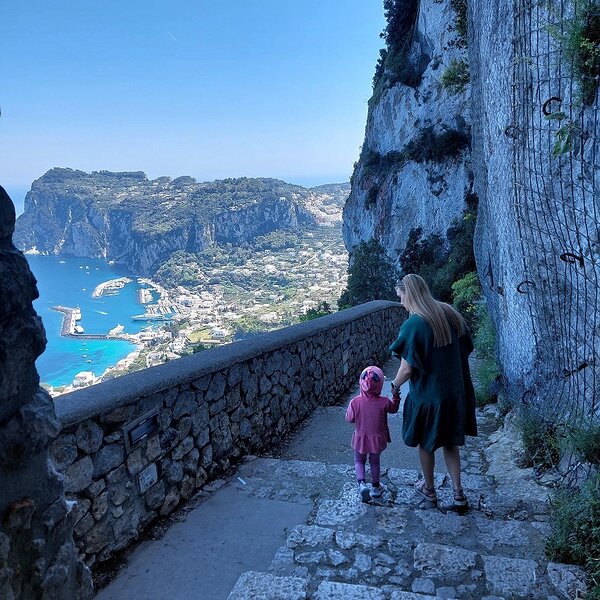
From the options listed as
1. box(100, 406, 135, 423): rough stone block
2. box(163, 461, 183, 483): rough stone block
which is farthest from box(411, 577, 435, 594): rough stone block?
box(100, 406, 135, 423): rough stone block

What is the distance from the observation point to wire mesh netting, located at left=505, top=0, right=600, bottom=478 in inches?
128

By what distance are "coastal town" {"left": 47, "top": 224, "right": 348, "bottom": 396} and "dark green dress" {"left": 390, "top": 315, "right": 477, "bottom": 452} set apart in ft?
108

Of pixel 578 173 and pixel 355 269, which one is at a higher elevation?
pixel 578 173

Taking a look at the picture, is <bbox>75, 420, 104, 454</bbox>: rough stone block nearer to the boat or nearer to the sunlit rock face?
the sunlit rock face

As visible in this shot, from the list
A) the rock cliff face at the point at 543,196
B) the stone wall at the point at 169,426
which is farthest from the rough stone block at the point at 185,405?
the rock cliff face at the point at 543,196

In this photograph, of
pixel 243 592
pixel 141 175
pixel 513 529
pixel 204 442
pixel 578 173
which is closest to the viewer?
pixel 243 592

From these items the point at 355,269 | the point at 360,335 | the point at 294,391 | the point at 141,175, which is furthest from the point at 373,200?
the point at 141,175

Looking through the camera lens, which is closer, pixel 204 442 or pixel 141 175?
pixel 204 442

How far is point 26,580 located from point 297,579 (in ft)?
4.83

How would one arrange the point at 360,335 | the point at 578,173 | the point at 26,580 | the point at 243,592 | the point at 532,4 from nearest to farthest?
1. the point at 26,580
2. the point at 243,592
3. the point at 578,173
4. the point at 532,4
5. the point at 360,335

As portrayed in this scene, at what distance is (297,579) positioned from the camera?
98.3 inches

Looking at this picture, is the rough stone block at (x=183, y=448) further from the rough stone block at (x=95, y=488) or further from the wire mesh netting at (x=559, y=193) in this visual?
the wire mesh netting at (x=559, y=193)

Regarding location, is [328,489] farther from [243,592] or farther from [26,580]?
[26,580]

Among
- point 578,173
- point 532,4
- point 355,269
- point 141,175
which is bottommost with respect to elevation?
point 355,269
